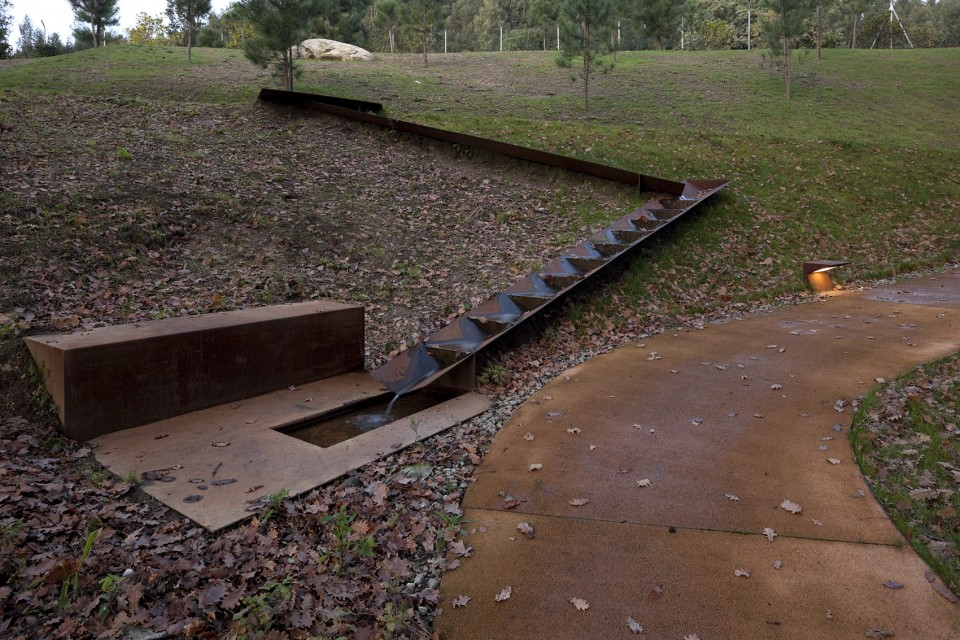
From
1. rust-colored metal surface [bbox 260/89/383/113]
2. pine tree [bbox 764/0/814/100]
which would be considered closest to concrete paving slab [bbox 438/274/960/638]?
rust-colored metal surface [bbox 260/89/383/113]

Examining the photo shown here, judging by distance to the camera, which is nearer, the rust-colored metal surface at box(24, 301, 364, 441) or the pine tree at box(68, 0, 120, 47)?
the rust-colored metal surface at box(24, 301, 364, 441)

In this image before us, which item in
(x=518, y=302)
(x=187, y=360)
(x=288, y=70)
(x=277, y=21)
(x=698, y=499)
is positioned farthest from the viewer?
(x=288, y=70)

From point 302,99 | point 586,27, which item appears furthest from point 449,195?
point 586,27

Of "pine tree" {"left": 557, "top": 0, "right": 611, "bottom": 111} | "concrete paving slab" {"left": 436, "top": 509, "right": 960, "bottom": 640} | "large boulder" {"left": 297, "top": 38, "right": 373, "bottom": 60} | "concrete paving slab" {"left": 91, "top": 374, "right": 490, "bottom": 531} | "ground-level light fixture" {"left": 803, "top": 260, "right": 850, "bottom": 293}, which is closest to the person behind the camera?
"concrete paving slab" {"left": 436, "top": 509, "right": 960, "bottom": 640}

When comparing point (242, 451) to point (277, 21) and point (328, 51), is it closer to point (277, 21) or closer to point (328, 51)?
point (277, 21)

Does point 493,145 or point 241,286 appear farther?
point 493,145

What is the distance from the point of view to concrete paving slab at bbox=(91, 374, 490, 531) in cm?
404

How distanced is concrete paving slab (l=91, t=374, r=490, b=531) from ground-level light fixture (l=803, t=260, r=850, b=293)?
7.08 m

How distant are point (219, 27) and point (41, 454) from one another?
54597 millimetres

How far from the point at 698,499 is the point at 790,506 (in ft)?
1.78

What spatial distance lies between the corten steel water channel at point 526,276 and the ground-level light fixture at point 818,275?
2176 millimetres

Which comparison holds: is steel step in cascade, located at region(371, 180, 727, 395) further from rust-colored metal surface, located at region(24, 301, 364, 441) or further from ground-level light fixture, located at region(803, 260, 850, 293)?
ground-level light fixture, located at region(803, 260, 850, 293)

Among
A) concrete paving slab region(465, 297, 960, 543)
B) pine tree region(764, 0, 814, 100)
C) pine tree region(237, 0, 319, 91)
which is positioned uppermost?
pine tree region(764, 0, 814, 100)

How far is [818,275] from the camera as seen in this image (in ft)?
34.0
